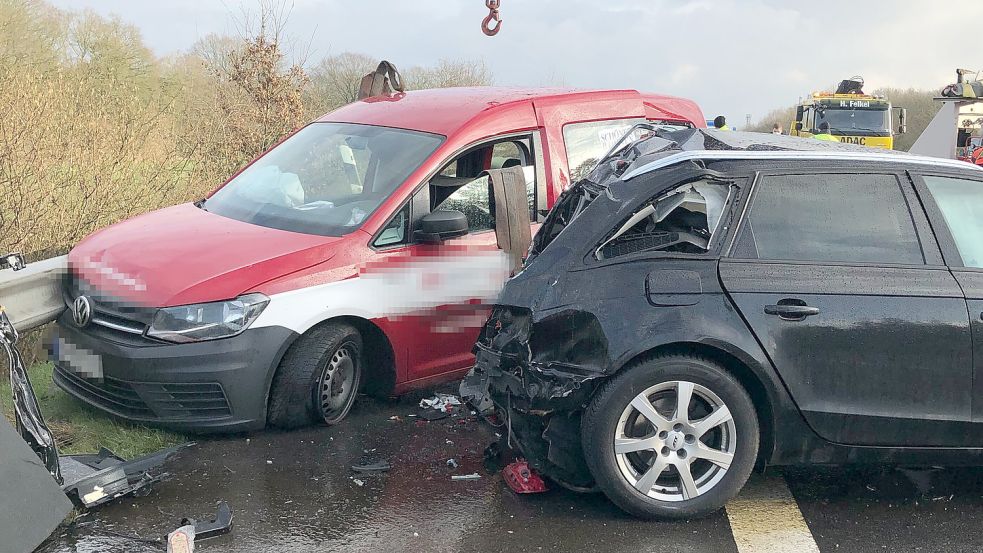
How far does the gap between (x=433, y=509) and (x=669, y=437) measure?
113 cm

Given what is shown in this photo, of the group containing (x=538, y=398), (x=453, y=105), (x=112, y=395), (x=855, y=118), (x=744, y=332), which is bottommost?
(x=855, y=118)

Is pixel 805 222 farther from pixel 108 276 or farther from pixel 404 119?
pixel 108 276

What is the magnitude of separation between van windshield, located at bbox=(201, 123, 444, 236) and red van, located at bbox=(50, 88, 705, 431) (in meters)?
0.01

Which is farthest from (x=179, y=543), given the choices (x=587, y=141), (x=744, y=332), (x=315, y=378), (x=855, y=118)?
(x=855, y=118)

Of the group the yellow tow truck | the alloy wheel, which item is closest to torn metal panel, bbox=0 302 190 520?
the alloy wheel

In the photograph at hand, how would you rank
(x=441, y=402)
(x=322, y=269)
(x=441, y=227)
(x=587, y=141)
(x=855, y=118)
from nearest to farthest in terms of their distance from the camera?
(x=322, y=269) → (x=441, y=227) → (x=441, y=402) → (x=587, y=141) → (x=855, y=118)

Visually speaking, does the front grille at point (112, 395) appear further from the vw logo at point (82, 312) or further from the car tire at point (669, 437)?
the car tire at point (669, 437)

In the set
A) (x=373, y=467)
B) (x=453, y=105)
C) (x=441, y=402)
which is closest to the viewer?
(x=373, y=467)

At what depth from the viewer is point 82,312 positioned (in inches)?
186

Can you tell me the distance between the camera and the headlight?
447 cm

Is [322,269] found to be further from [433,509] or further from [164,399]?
[433,509]

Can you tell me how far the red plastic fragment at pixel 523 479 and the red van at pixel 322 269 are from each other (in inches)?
46.5

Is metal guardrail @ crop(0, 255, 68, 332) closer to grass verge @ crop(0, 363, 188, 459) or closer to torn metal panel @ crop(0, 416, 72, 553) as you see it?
grass verge @ crop(0, 363, 188, 459)

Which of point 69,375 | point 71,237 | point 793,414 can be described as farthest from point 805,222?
point 71,237
